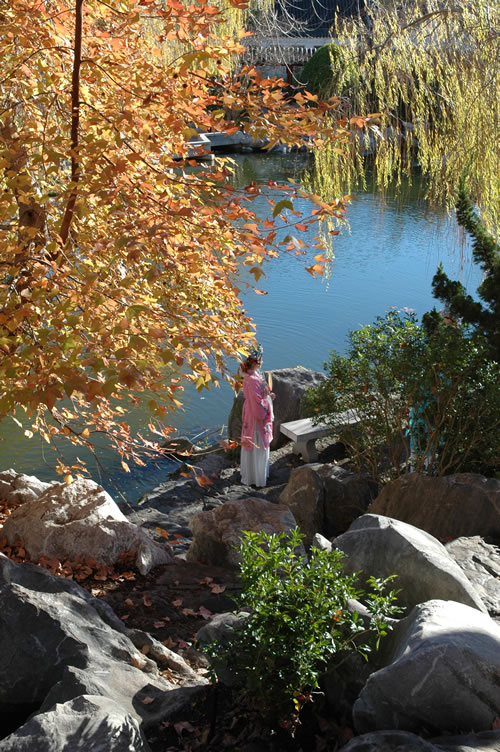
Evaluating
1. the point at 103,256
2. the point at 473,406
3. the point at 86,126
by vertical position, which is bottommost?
the point at 473,406

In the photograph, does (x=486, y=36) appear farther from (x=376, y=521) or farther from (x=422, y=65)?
(x=376, y=521)

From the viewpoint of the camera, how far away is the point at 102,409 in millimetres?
5352

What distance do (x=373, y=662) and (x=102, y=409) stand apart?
2.75m

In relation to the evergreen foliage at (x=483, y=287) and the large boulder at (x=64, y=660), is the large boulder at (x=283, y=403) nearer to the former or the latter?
the evergreen foliage at (x=483, y=287)

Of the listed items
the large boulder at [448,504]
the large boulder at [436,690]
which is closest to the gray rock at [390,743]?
the large boulder at [436,690]

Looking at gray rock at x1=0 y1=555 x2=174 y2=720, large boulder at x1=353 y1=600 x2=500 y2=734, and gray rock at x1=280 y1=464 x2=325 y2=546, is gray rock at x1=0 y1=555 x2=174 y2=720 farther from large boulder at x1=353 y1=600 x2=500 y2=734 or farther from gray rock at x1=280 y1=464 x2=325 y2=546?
gray rock at x1=280 y1=464 x2=325 y2=546

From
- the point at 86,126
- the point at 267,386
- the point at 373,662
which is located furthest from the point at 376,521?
the point at 267,386

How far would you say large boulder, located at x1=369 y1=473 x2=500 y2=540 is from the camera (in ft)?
18.4

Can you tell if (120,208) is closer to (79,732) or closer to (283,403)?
(79,732)

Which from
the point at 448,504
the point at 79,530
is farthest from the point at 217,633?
the point at 448,504

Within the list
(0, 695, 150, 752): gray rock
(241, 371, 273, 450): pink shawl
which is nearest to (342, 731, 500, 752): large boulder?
(0, 695, 150, 752): gray rock

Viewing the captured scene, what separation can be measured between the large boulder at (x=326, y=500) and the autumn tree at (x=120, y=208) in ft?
8.52

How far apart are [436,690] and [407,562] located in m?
1.20

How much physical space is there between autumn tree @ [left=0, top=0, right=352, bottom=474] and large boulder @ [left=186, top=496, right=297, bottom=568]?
1.31 meters
